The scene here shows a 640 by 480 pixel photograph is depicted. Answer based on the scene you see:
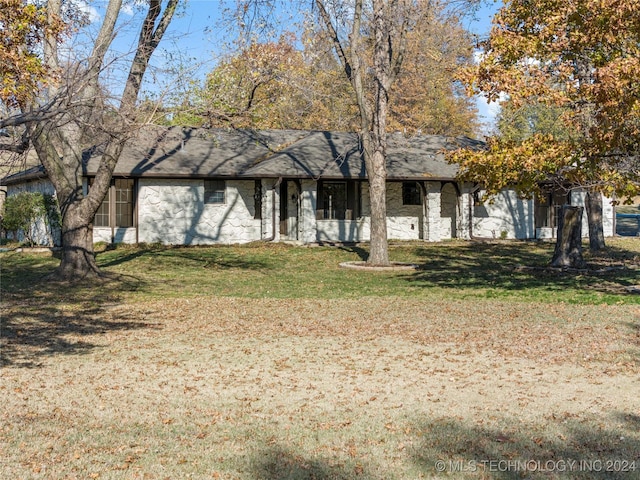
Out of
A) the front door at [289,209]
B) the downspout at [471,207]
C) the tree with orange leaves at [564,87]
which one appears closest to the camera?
the tree with orange leaves at [564,87]

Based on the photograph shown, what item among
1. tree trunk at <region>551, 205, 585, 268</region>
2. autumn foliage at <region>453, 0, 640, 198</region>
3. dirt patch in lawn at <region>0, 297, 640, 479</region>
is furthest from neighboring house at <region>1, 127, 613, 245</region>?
dirt patch in lawn at <region>0, 297, 640, 479</region>

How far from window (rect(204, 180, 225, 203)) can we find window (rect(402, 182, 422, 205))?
25.1 feet

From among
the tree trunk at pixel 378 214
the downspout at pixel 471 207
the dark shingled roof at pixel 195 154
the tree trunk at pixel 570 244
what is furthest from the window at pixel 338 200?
the tree trunk at pixel 570 244

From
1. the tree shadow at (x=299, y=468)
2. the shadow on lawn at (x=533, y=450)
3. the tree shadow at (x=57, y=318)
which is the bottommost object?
the shadow on lawn at (x=533, y=450)

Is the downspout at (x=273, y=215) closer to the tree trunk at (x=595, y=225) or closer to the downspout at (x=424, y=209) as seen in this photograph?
the downspout at (x=424, y=209)

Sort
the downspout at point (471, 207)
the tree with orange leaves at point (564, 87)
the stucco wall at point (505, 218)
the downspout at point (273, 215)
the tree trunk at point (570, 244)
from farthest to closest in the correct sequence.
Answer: the stucco wall at point (505, 218), the downspout at point (471, 207), the downspout at point (273, 215), the tree trunk at point (570, 244), the tree with orange leaves at point (564, 87)

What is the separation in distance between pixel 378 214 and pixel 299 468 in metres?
18.0

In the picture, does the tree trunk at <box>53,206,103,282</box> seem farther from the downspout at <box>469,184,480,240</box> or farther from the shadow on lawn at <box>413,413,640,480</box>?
the downspout at <box>469,184,480,240</box>

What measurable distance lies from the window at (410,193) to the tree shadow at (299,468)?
2602cm

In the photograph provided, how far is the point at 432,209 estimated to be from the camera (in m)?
30.5

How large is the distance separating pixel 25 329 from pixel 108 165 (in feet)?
22.7

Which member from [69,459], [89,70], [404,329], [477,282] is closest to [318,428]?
[69,459]

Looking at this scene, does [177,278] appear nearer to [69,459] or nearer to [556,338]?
[556,338]

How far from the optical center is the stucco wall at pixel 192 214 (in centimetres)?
2784
